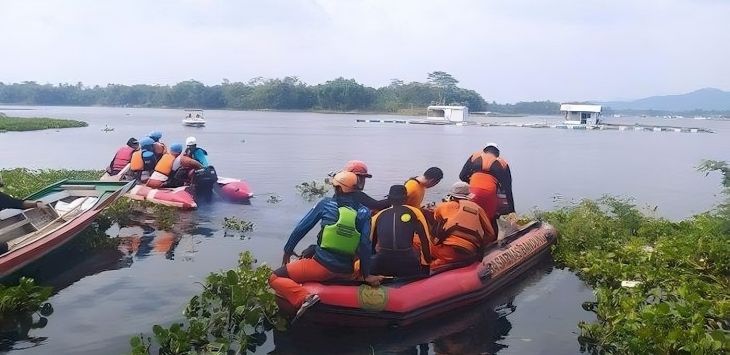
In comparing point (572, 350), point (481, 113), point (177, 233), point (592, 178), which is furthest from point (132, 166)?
point (481, 113)

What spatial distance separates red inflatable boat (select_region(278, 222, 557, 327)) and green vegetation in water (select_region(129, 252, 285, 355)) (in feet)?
1.02

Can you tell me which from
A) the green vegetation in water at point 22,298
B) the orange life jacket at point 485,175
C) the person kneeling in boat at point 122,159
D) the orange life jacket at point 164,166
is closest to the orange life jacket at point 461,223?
the orange life jacket at point 485,175

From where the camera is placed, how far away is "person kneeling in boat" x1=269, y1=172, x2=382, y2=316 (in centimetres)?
815

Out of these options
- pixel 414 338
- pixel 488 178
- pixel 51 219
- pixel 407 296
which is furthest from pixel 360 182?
pixel 51 219

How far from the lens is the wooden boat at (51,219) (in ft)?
31.6

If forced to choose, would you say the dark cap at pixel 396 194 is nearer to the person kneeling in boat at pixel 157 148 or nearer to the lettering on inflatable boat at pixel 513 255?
the lettering on inflatable boat at pixel 513 255

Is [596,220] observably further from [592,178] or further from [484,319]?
[592,178]

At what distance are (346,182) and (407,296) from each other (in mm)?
1698

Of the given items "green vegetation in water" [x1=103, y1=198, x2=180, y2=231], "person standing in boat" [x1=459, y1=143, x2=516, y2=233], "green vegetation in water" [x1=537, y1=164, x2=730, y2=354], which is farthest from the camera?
"green vegetation in water" [x1=103, y1=198, x2=180, y2=231]

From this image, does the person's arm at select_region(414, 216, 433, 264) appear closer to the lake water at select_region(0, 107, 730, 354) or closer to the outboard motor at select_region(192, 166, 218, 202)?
the lake water at select_region(0, 107, 730, 354)

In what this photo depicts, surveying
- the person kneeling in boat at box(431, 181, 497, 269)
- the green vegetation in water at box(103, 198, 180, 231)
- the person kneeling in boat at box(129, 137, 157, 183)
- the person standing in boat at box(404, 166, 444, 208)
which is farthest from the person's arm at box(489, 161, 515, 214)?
the person kneeling in boat at box(129, 137, 157, 183)

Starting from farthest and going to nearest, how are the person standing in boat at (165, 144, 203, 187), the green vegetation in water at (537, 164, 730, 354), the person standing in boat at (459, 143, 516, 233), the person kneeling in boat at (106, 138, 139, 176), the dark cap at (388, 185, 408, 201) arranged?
1. the person kneeling in boat at (106, 138, 139, 176)
2. the person standing in boat at (165, 144, 203, 187)
3. the person standing in boat at (459, 143, 516, 233)
4. the dark cap at (388, 185, 408, 201)
5. the green vegetation in water at (537, 164, 730, 354)

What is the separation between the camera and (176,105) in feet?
488

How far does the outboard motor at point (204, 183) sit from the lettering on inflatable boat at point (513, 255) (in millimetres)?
9202
